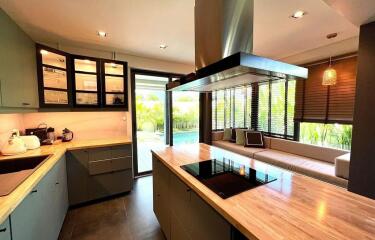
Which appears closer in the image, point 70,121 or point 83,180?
point 83,180

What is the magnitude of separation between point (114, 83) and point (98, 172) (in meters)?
1.44

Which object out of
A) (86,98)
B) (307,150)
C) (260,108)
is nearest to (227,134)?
(260,108)

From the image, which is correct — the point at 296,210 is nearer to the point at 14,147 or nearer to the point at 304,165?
the point at 304,165

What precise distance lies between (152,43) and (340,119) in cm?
322

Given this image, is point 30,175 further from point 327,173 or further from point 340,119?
point 340,119

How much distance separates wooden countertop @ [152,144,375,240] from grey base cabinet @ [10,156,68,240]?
3.46 feet

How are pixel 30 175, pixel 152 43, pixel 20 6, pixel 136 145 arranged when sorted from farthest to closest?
pixel 136 145 < pixel 152 43 < pixel 20 6 < pixel 30 175

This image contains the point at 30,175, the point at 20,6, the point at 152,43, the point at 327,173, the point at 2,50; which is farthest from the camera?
the point at 152,43

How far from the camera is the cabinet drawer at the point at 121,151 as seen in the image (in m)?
2.62

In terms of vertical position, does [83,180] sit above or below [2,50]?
below

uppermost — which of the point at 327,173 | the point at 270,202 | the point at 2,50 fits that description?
the point at 2,50

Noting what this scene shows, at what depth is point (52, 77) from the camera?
7.55 ft

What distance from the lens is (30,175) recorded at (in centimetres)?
133

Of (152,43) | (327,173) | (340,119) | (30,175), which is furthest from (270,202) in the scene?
(340,119)
